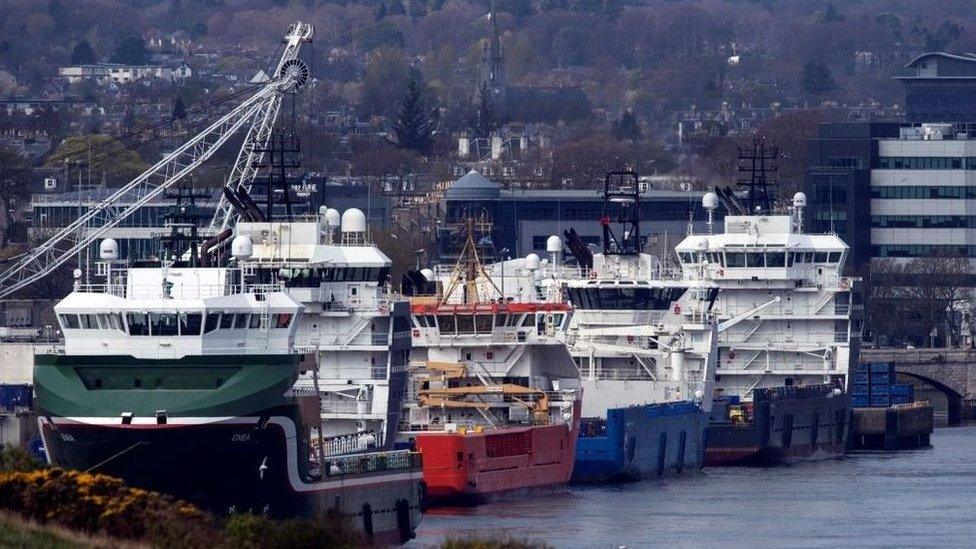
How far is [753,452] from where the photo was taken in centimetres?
10900

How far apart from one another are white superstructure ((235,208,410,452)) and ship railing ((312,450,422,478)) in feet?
25.0

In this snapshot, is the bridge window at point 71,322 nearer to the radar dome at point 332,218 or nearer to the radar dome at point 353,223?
the radar dome at point 353,223

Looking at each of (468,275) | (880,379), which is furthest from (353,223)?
(880,379)

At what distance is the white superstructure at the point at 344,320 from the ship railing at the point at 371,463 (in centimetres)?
761

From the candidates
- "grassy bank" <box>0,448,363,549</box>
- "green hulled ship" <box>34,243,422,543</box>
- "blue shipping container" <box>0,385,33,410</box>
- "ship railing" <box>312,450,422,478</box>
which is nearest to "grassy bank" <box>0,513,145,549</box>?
"grassy bank" <box>0,448,363,549</box>

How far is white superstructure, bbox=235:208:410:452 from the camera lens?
278ft

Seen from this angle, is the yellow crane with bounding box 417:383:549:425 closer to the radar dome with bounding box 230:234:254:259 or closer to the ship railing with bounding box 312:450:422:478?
the ship railing with bounding box 312:450:422:478

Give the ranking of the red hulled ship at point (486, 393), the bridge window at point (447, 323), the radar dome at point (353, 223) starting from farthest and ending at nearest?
the bridge window at point (447, 323) → the radar dome at point (353, 223) → the red hulled ship at point (486, 393)

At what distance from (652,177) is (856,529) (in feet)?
347

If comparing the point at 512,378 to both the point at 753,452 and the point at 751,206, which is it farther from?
the point at 751,206

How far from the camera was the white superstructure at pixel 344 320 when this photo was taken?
278 feet

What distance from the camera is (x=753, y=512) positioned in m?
87.9

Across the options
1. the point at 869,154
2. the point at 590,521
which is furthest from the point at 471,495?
the point at 869,154

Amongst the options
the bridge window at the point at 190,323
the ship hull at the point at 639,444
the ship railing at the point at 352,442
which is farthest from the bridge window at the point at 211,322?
the ship hull at the point at 639,444
